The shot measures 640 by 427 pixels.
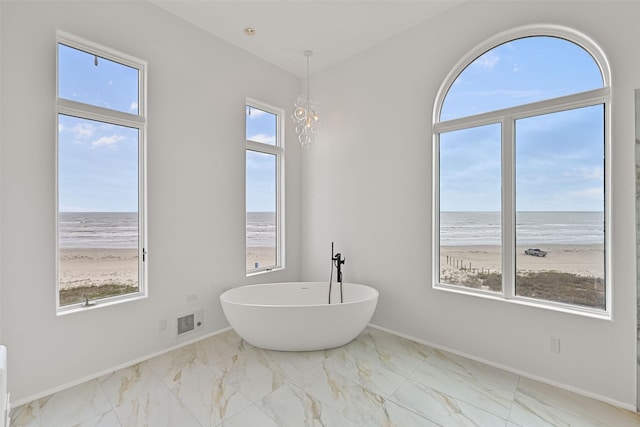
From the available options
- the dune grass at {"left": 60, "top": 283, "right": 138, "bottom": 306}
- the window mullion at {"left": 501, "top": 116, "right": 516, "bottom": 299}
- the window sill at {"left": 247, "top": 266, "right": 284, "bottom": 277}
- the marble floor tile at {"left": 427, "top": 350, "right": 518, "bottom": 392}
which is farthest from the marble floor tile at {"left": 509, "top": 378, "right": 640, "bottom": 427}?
the dune grass at {"left": 60, "top": 283, "right": 138, "bottom": 306}

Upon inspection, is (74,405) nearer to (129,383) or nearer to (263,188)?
(129,383)

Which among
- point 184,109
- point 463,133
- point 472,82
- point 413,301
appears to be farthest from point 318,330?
point 472,82

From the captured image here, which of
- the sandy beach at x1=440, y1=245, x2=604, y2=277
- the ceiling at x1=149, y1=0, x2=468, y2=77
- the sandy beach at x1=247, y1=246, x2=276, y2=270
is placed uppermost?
the ceiling at x1=149, y1=0, x2=468, y2=77

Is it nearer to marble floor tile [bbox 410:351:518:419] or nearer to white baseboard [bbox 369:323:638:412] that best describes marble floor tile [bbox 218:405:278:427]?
marble floor tile [bbox 410:351:518:419]

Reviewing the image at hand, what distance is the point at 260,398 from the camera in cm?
216

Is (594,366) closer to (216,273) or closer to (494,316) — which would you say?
(494,316)

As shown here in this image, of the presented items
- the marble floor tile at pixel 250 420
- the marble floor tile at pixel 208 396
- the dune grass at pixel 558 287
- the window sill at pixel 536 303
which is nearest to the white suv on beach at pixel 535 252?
the dune grass at pixel 558 287

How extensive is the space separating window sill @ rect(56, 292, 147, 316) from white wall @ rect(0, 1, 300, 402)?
0.15ft

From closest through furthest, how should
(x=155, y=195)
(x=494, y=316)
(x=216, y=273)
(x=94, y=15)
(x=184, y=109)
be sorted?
(x=94, y=15) < (x=494, y=316) < (x=155, y=195) < (x=184, y=109) < (x=216, y=273)

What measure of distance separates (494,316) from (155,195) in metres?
3.18

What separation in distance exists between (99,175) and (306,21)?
2.36 m

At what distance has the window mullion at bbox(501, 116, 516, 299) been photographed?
264 centimetres

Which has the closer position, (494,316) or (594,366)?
(594,366)

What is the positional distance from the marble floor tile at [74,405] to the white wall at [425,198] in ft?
8.12
